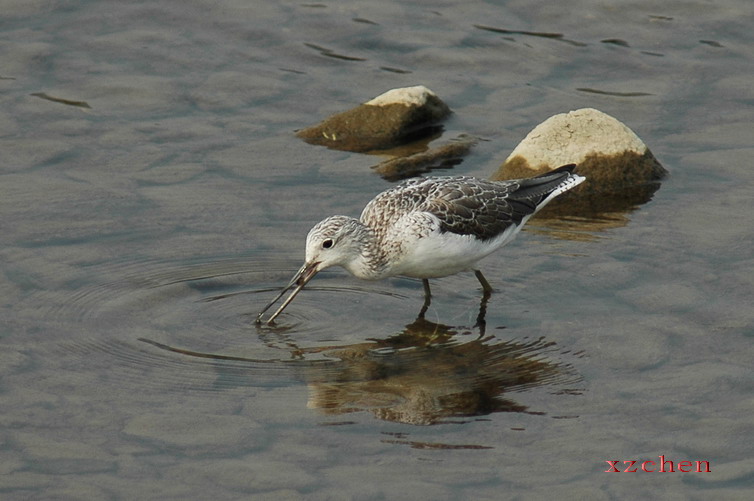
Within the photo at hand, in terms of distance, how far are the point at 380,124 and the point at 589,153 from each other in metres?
2.79

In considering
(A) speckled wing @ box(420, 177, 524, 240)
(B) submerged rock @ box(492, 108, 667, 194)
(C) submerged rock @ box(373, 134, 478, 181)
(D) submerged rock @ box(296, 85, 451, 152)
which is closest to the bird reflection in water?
(A) speckled wing @ box(420, 177, 524, 240)

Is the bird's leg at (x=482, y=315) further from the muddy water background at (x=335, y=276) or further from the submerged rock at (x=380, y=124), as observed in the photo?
the submerged rock at (x=380, y=124)

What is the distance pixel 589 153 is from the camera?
14023 mm

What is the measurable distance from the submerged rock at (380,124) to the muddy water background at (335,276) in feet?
1.11

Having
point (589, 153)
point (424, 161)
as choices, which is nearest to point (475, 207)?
point (589, 153)

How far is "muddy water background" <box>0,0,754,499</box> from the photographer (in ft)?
29.0

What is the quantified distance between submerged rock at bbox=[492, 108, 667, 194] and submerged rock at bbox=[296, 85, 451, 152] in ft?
5.84

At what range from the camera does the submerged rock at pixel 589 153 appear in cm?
1395

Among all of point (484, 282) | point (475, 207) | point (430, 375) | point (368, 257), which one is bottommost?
point (430, 375)

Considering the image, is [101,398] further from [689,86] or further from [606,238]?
[689,86]

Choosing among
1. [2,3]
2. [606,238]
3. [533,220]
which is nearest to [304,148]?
[533,220]

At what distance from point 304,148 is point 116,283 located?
4055mm

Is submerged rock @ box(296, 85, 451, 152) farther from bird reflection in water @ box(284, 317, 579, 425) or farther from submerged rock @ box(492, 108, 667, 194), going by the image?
bird reflection in water @ box(284, 317, 579, 425)

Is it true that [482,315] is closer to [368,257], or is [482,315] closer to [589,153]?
[368,257]
